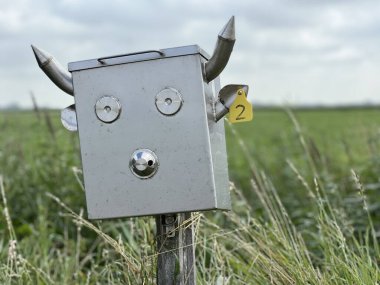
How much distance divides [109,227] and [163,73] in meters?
2.38

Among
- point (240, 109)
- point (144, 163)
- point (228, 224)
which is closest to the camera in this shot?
point (144, 163)

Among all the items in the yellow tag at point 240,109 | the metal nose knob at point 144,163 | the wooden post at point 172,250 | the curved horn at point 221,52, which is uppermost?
the curved horn at point 221,52

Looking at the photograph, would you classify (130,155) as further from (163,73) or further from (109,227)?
(109,227)

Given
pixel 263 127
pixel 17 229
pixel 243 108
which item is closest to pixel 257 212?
pixel 17 229

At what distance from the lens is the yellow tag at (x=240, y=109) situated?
300 centimetres

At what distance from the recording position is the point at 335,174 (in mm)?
6750

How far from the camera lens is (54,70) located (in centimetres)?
305

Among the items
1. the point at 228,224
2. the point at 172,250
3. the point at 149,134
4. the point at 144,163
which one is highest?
the point at 149,134

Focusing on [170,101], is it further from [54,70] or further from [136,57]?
[54,70]

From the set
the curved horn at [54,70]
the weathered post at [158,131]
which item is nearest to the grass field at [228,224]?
the weathered post at [158,131]

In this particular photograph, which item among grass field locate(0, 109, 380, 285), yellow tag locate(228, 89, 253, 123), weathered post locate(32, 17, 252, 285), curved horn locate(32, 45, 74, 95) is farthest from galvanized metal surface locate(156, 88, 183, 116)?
grass field locate(0, 109, 380, 285)

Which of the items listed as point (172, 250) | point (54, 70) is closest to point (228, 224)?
point (172, 250)

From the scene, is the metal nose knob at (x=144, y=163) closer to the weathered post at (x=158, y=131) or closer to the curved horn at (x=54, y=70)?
the weathered post at (x=158, y=131)

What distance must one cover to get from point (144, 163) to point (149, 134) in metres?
0.11
